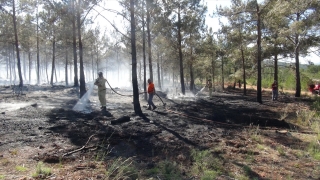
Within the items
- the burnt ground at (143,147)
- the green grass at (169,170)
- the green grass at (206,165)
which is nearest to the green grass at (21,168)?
the burnt ground at (143,147)

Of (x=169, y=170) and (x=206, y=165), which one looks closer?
(x=169, y=170)

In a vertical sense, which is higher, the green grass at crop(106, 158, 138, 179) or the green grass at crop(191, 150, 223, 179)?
the green grass at crop(106, 158, 138, 179)

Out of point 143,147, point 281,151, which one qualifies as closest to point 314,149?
point 281,151

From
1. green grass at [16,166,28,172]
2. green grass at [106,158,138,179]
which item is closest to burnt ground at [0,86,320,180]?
green grass at [16,166,28,172]

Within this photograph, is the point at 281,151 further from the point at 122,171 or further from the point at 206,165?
the point at 122,171

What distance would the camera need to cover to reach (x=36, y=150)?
18.3ft

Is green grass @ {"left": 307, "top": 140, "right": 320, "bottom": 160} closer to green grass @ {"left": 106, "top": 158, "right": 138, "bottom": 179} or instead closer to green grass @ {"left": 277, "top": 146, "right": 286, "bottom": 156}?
green grass @ {"left": 277, "top": 146, "right": 286, "bottom": 156}

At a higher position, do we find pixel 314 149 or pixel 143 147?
pixel 143 147

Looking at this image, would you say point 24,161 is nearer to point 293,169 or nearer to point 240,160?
point 240,160

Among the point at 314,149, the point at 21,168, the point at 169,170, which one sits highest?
the point at 21,168

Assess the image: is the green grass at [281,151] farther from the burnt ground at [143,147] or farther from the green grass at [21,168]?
the green grass at [21,168]

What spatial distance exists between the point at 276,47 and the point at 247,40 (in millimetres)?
2810

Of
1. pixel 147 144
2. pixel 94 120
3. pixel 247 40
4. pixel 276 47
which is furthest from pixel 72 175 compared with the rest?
pixel 276 47

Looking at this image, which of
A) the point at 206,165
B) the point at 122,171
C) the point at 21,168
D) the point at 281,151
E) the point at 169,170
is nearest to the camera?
the point at 122,171
